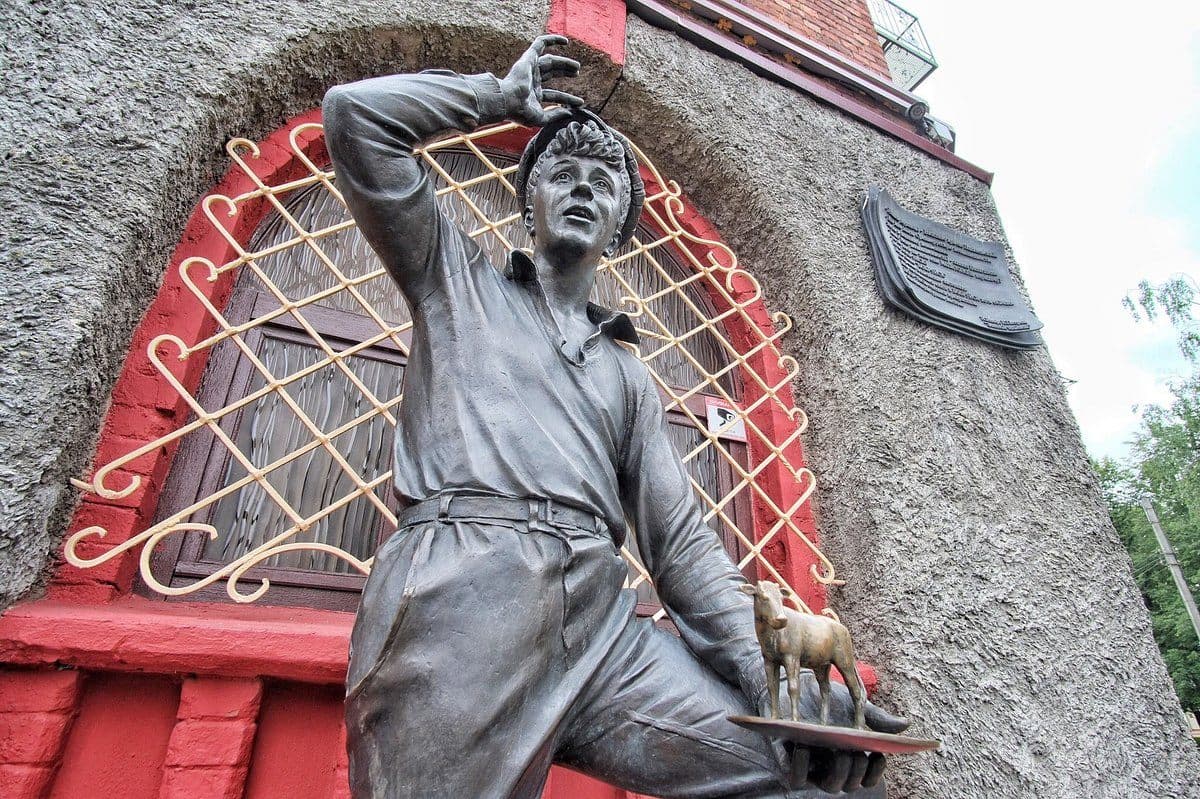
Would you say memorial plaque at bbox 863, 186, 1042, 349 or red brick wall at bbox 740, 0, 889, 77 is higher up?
red brick wall at bbox 740, 0, 889, 77

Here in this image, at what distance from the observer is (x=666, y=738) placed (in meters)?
1.00

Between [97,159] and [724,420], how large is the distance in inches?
84.5

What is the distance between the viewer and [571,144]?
139cm

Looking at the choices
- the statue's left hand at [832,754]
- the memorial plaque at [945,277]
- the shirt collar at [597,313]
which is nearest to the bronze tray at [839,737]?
the statue's left hand at [832,754]

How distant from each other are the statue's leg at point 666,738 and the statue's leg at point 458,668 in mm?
83

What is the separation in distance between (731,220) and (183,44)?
2080mm

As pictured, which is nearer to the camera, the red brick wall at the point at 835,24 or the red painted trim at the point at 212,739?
the red painted trim at the point at 212,739

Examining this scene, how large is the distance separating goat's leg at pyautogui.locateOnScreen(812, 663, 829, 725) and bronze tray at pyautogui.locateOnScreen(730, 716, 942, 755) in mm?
61

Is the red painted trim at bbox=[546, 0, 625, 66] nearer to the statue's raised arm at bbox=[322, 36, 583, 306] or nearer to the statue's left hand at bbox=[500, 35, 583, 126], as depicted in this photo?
the statue's left hand at bbox=[500, 35, 583, 126]

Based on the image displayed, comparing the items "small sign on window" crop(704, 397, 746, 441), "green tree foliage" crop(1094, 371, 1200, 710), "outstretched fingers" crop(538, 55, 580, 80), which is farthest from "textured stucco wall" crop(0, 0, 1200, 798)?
"green tree foliage" crop(1094, 371, 1200, 710)

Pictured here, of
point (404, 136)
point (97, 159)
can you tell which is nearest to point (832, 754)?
point (404, 136)

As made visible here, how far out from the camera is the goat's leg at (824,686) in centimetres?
92

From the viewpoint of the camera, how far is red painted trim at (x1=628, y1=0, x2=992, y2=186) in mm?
3074

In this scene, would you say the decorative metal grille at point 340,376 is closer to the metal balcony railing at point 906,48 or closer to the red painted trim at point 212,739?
the red painted trim at point 212,739
